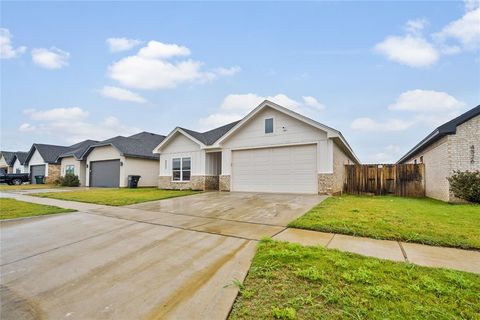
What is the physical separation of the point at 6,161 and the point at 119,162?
2979 centimetres

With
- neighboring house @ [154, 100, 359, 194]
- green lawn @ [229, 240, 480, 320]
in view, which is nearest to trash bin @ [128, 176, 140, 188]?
neighboring house @ [154, 100, 359, 194]

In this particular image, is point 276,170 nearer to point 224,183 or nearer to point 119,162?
point 224,183

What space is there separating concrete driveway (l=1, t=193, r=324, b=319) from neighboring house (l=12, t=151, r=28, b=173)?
112ft

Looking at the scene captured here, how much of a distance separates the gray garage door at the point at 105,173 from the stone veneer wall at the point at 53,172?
874 cm

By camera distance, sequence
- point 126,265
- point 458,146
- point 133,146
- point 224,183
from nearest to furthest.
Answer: point 126,265 → point 458,146 → point 224,183 → point 133,146

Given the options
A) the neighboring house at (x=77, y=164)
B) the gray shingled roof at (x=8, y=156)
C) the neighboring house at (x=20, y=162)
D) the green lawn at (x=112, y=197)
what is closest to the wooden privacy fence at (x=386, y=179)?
the green lawn at (x=112, y=197)

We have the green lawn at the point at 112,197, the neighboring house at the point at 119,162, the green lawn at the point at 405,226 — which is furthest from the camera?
the neighboring house at the point at 119,162

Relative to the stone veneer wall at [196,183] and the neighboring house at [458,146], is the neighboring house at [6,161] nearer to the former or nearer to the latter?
the stone veneer wall at [196,183]

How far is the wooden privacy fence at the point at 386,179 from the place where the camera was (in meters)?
12.6

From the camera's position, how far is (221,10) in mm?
11547

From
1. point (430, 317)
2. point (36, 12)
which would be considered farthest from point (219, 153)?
point (430, 317)

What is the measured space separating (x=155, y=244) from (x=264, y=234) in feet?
7.13

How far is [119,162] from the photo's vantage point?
66.3 feet

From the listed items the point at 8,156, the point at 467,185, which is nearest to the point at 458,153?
the point at 467,185
